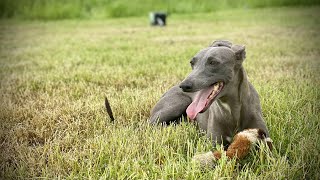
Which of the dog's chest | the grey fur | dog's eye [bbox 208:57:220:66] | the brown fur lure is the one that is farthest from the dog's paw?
dog's eye [bbox 208:57:220:66]

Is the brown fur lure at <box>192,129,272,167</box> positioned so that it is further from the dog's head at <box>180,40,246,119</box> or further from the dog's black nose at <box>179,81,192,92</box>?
the dog's black nose at <box>179,81,192,92</box>

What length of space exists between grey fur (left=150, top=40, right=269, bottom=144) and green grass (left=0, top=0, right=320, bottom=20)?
22.6 m

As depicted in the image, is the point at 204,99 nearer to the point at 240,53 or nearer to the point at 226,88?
the point at 226,88

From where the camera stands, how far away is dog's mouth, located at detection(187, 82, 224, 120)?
3496 mm

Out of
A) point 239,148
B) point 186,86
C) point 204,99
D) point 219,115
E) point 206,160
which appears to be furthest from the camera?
point 219,115

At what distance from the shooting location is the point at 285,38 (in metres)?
12.6

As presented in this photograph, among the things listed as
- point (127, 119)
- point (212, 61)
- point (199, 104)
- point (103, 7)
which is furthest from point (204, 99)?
point (103, 7)

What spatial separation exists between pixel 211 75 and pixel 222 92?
0.62 feet

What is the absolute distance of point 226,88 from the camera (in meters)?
3.65

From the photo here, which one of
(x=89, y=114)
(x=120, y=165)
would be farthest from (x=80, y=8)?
(x=120, y=165)

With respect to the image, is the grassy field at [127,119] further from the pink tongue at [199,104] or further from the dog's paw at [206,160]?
the pink tongue at [199,104]

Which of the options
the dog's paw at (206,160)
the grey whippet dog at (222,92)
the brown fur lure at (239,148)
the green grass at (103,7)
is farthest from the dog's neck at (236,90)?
the green grass at (103,7)

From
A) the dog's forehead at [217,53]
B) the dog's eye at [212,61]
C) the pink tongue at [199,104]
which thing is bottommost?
the pink tongue at [199,104]

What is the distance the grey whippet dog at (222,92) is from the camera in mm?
3527
